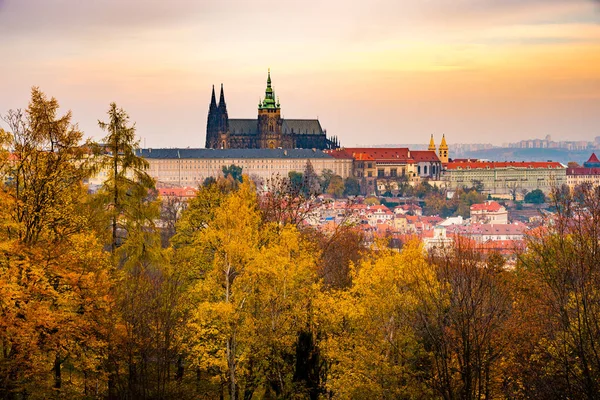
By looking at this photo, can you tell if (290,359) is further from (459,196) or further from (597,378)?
(459,196)

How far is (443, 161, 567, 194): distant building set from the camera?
573 feet

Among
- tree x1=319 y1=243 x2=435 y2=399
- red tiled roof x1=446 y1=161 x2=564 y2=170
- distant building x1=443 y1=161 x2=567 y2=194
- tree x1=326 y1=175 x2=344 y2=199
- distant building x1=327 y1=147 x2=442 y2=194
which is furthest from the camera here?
red tiled roof x1=446 y1=161 x2=564 y2=170

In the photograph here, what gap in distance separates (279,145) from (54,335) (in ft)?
481

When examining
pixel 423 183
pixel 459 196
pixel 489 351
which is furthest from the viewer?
pixel 423 183

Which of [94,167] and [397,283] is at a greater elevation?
[94,167]

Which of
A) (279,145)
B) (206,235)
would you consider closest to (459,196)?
(279,145)

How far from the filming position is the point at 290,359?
2009cm

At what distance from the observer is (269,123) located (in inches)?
6339

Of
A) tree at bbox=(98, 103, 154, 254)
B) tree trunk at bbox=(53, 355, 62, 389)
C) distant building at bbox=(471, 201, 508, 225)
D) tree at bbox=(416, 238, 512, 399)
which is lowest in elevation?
distant building at bbox=(471, 201, 508, 225)

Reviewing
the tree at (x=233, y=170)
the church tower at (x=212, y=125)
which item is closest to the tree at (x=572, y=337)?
the tree at (x=233, y=170)

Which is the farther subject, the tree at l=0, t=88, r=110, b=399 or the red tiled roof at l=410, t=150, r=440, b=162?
the red tiled roof at l=410, t=150, r=440, b=162

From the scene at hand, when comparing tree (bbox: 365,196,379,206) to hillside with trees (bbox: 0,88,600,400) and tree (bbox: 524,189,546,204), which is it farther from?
hillside with trees (bbox: 0,88,600,400)

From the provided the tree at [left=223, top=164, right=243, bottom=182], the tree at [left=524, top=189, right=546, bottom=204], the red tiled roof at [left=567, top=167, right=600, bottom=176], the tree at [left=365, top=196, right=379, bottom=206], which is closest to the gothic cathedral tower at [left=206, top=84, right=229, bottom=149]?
the tree at [left=223, top=164, right=243, bottom=182]

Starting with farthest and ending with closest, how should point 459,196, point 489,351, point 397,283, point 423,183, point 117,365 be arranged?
point 423,183 → point 459,196 → point 397,283 → point 117,365 → point 489,351
